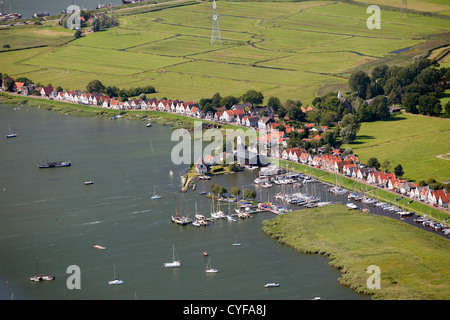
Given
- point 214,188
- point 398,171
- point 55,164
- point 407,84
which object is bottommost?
point 55,164

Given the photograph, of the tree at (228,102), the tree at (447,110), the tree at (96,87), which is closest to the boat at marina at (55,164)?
the tree at (228,102)

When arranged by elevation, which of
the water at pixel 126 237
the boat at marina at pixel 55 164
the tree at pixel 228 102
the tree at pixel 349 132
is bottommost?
the water at pixel 126 237

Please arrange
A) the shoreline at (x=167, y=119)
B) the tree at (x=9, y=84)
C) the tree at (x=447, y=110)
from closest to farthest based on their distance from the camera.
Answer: the shoreline at (x=167, y=119) → the tree at (x=447, y=110) → the tree at (x=9, y=84)

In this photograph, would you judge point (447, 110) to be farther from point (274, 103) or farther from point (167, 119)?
point (167, 119)

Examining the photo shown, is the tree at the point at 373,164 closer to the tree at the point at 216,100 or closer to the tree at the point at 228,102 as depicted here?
the tree at the point at 228,102

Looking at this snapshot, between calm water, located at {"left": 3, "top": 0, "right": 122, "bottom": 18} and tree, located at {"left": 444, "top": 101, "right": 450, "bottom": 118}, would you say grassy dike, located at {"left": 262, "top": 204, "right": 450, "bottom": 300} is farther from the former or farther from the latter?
calm water, located at {"left": 3, "top": 0, "right": 122, "bottom": 18}

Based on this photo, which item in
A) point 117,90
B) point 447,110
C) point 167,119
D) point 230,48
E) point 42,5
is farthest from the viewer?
point 42,5

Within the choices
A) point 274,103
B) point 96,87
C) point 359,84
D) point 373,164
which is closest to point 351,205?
point 373,164
